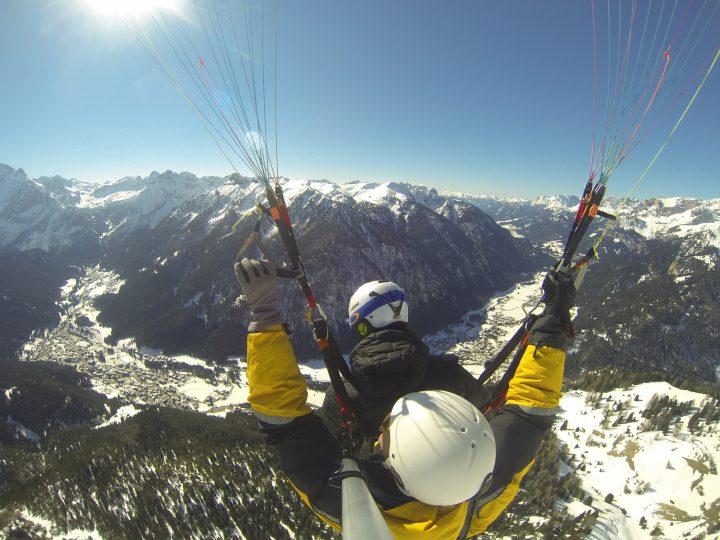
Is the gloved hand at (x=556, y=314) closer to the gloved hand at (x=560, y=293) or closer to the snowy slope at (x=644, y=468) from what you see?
the gloved hand at (x=560, y=293)

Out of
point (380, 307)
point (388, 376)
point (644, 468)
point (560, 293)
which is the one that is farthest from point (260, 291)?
point (644, 468)

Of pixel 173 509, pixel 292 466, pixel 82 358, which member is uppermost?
pixel 292 466

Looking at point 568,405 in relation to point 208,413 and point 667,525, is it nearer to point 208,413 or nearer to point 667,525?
point 667,525

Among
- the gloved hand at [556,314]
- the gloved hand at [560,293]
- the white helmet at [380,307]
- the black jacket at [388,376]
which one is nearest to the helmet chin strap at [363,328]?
the white helmet at [380,307]

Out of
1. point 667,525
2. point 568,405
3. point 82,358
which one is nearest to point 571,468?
point 667,525

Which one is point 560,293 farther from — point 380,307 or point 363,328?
point 363,328

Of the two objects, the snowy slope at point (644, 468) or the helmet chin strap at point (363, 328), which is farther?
the snowy slope at point (644, 468)
